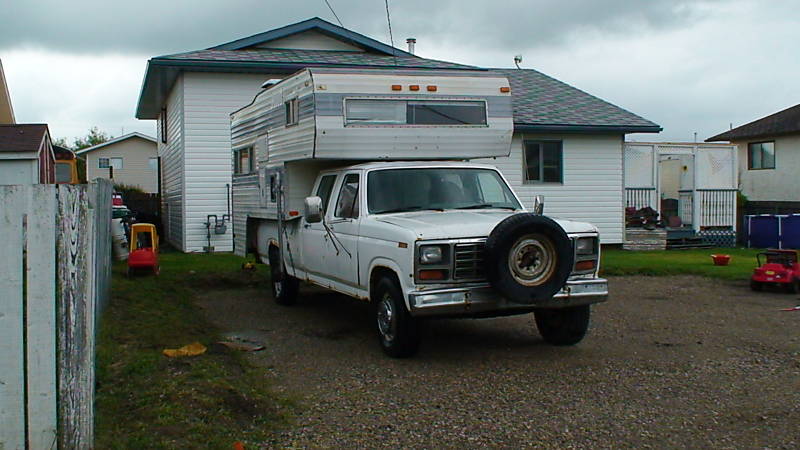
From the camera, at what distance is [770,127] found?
31578 millimetres

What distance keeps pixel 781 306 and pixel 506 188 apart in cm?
487

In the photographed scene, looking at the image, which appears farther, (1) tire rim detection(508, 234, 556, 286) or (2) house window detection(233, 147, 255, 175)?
(2) house window detection(233, 147, 255, 175)

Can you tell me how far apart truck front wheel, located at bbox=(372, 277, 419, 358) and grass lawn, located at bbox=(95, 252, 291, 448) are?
1297 mm

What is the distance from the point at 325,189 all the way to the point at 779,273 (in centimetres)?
727

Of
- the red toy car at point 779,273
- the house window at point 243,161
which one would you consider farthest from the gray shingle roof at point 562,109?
the house window at point 243,161

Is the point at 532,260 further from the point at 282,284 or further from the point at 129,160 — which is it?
the point at 129,160

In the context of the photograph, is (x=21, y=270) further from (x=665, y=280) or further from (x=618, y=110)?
(x=618, y=110)

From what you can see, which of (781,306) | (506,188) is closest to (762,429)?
(506,188)

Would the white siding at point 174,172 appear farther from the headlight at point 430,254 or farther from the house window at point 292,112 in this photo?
the headlight at point 430,254

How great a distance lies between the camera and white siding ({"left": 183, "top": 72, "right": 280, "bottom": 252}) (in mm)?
18656

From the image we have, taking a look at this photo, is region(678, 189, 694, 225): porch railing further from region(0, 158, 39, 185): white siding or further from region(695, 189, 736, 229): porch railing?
region(0, 158, 39, 185): white siding

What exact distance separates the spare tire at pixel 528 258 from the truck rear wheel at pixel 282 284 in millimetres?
4456

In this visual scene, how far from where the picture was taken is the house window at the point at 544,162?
67.4ft

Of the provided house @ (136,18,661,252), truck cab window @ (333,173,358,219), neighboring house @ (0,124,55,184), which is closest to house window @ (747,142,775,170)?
house @ (136,18,661,252)
